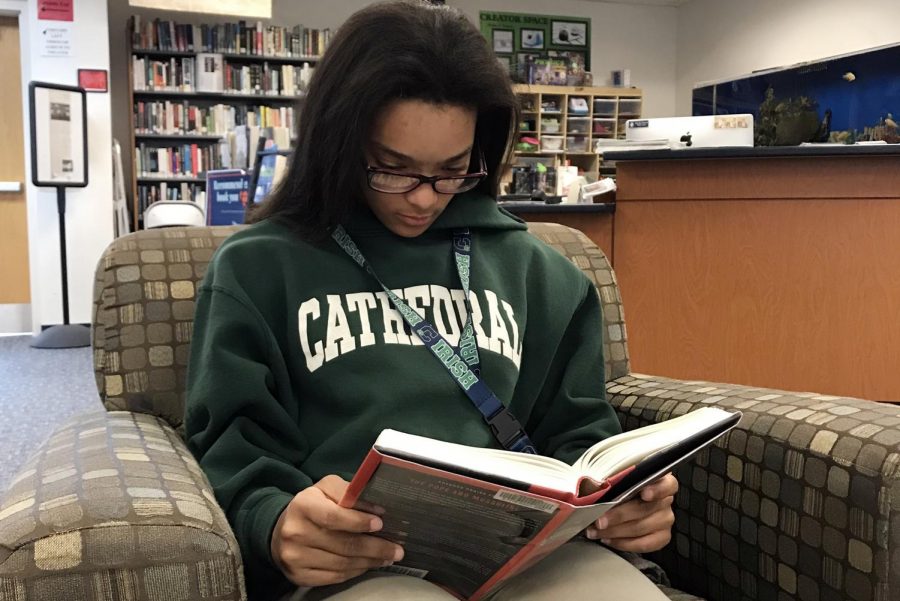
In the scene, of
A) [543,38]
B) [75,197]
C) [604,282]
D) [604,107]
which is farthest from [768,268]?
[543,38]

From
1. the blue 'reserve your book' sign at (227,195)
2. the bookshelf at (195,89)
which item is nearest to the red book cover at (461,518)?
the blue 'reserve your book' sign at (227,195)

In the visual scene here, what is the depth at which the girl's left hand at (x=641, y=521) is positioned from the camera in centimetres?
84

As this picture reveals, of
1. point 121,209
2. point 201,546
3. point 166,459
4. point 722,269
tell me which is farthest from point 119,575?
point 121,209

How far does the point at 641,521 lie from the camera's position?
0.86 metres

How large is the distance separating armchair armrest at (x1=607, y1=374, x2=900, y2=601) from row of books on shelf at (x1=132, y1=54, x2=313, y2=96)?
528 cm

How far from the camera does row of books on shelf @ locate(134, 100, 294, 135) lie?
235 inches

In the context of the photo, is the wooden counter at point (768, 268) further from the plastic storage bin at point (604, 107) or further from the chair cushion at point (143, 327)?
the plastic storage bin at point (604, 107)

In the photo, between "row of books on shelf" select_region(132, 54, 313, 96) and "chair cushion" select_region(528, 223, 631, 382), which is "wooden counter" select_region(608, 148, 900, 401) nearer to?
"chair cushion" select_region(528, 223, 631, 382)

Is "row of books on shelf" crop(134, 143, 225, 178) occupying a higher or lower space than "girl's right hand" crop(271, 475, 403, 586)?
higher

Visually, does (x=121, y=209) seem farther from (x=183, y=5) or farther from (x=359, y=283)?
(x=359, y=283)

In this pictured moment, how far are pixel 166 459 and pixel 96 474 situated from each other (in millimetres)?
101

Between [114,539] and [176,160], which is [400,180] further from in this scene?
[176,160]

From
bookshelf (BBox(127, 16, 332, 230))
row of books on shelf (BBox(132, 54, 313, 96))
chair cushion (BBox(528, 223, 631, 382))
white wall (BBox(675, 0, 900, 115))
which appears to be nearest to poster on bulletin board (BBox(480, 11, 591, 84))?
white wall (BBox(675, 0, 900, 115))

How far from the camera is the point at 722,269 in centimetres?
247
